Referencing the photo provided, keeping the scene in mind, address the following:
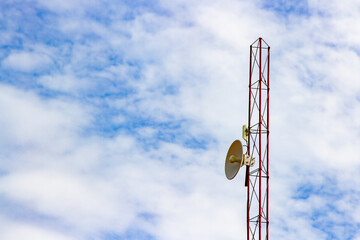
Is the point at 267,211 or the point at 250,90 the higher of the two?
the point at 250,90

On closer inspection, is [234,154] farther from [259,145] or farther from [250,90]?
[250,90]

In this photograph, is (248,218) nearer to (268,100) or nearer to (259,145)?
(259,145)

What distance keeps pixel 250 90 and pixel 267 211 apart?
8138 millimetres

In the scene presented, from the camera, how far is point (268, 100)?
4147 cm

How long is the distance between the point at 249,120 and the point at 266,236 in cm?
749

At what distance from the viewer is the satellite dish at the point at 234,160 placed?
1540 inches

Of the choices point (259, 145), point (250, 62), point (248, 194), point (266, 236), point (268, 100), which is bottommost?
point (266, 236)

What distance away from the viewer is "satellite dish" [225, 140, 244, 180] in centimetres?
3912

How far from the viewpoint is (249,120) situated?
40875 millimetres

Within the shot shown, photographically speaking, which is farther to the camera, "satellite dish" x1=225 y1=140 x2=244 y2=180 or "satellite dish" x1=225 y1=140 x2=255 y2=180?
"satellite dish" x1=225 y1=140 x2=244 y2=180

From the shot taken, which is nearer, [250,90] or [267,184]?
[267,184]

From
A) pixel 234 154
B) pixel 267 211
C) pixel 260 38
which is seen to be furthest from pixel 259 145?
pixel 260 38

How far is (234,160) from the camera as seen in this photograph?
39438 millimetres

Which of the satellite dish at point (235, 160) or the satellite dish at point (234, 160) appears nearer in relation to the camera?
the satellite dish at point (235, 160)
